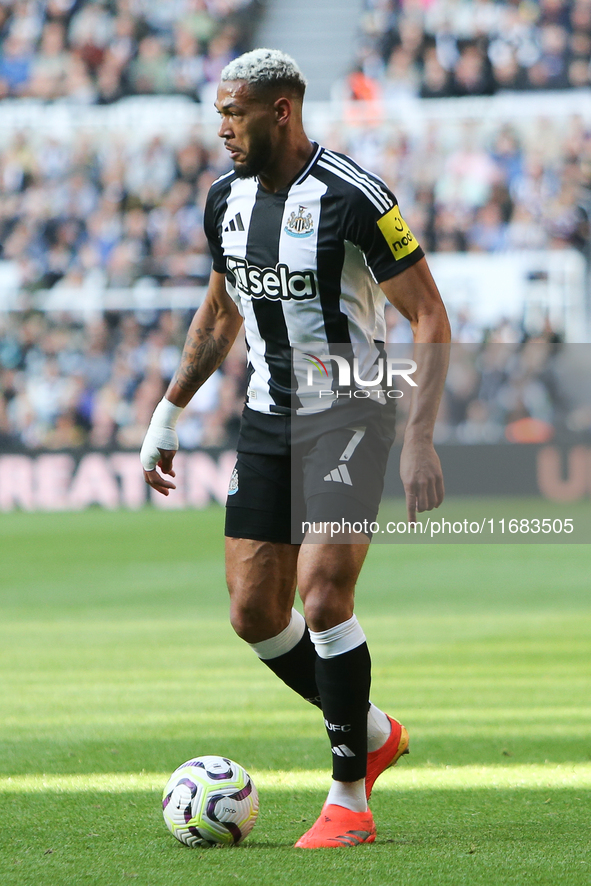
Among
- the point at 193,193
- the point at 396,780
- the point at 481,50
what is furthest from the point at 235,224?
the point at 481,50

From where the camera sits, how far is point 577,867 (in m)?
3.20

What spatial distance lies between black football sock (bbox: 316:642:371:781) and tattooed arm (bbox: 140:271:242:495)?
3.40 ft

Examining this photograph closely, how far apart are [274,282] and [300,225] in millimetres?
189

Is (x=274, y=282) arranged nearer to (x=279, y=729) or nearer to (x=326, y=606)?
(x=326, y=606)

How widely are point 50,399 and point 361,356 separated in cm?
1590

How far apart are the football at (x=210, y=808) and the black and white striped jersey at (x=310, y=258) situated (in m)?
1.14

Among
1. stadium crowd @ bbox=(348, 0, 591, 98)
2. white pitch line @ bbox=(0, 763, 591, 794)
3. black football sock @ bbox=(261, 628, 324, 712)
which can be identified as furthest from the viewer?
stadium crowd @ bbox=(348, 0, 591, 98)

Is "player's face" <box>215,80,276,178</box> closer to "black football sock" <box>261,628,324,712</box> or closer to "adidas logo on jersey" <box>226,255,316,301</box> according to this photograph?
"adidas logo on jersey" <box>226,255,316,301</box>

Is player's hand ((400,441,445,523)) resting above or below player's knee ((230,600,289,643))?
above

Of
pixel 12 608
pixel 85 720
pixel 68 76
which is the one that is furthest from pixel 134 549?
pixel 68 76

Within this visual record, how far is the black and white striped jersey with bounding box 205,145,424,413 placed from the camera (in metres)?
3.71

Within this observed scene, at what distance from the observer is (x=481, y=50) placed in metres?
20.4

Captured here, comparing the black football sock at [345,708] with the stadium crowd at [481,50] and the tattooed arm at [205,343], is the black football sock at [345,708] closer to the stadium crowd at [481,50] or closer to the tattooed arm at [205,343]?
the tattooed arm at [205,343]

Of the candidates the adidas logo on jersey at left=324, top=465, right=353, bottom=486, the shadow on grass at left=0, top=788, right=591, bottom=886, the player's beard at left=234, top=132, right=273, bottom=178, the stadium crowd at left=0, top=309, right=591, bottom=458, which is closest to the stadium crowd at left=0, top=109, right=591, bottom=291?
the stadium crowd at left=0, top=309, right=591, bottom=458
